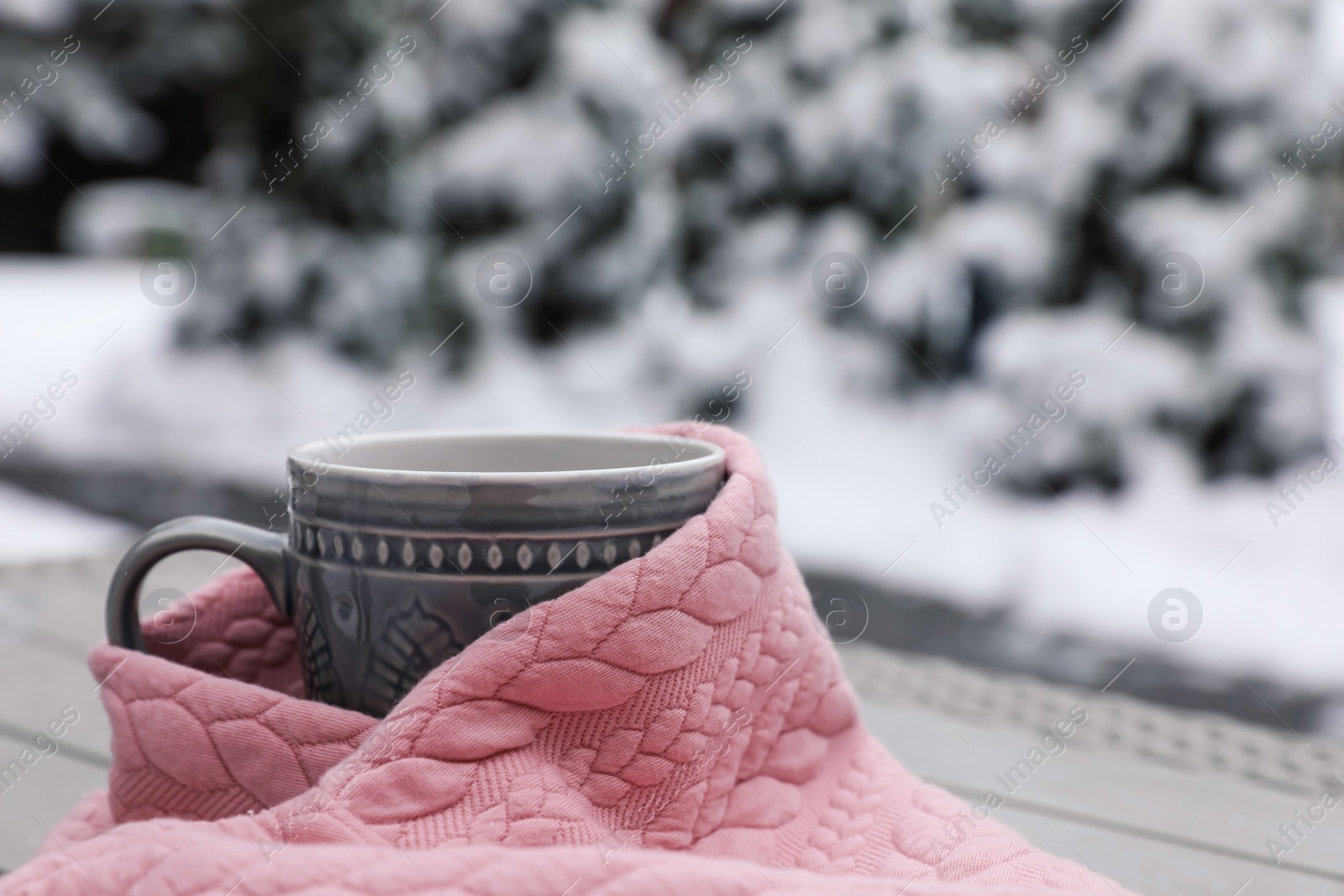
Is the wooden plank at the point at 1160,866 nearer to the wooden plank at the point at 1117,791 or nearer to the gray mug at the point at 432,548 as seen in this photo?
the wooden plank at the point at 1117,791

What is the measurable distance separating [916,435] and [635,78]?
1.23m

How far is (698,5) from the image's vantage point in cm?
283

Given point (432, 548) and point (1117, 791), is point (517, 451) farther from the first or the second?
point (1117, 791)

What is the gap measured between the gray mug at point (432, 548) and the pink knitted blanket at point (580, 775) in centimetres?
1

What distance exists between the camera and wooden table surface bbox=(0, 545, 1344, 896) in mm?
621

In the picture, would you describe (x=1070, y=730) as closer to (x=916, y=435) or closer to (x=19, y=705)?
(x=19, y=705)

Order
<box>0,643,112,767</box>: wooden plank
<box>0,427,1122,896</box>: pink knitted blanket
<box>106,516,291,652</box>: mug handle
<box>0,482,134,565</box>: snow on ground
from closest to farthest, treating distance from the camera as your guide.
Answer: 1. <box>0,427,1122,896</box>: pink knitted blanket
2. <box>106,516,291,652</box>: mug handle
3. <box>0,643,112,767</box>: wooden plank
4. <box>0,482,134,565</box>: snow on ground

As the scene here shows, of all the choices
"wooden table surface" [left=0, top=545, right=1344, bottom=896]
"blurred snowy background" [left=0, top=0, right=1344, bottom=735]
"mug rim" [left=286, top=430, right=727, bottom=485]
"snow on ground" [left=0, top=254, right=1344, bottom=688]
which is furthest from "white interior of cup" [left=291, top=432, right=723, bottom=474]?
"blurred snowy background" [left=0, top=0, right=1344, bottom=735]

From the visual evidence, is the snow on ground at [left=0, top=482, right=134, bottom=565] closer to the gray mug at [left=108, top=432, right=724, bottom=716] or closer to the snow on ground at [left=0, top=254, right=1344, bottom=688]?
the snow on ground at [left=0, top=254, right=1344, bottom=688]

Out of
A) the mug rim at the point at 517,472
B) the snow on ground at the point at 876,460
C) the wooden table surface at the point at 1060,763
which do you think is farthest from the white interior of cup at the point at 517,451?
the snow on ground at the point at 876,460

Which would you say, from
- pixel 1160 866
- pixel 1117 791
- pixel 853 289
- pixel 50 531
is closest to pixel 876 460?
pixel 853 289

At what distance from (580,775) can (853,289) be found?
7.68ft

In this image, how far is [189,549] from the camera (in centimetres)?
50

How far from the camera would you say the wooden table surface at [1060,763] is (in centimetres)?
62
